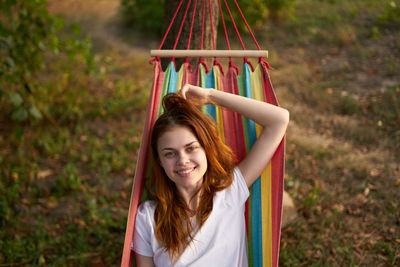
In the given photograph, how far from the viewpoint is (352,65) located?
455 cm

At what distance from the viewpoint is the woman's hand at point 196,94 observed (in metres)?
1.71

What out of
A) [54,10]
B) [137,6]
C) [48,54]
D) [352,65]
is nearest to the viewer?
[352,65]

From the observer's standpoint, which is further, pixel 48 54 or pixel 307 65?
pixel 48 54

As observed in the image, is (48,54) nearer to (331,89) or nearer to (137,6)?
(137,6)

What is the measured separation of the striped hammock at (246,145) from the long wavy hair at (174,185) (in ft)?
0.31

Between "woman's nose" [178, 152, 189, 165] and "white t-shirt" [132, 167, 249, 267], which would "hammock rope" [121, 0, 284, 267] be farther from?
"woman's nose" [178, 152, 189, 165]

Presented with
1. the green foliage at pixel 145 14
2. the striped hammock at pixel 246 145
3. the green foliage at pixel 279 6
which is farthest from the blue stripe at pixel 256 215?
the green foliage at pixel 279 6

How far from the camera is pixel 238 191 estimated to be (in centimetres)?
168

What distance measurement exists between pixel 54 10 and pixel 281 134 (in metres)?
6.67

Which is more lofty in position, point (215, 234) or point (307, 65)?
point (307, 65)

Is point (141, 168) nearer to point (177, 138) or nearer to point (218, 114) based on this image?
point (177, 138)

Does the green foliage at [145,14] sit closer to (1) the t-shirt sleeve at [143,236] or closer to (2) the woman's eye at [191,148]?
(2) the woman's eye at [191,148]

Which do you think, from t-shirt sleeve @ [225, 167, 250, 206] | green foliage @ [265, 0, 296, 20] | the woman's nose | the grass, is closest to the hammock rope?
t-shirt sleeve @ [225, 167, 250, 206]

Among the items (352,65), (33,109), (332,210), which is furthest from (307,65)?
(33,109)
